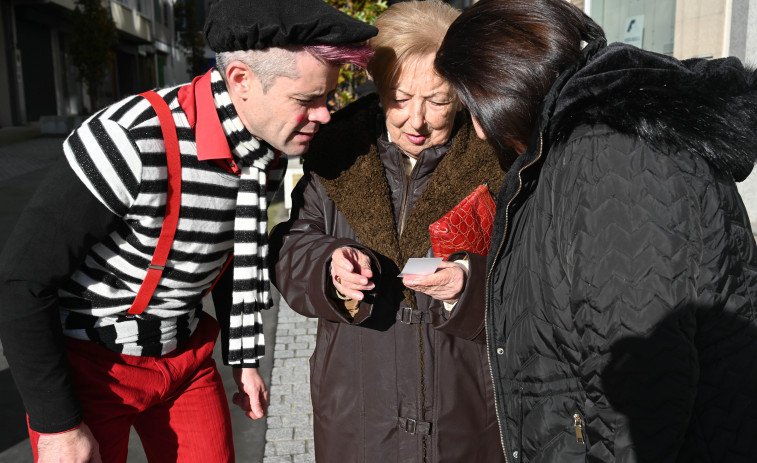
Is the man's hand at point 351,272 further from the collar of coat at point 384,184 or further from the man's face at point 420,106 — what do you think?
the man's face at point 420,106

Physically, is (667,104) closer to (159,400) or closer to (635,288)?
(635,288)

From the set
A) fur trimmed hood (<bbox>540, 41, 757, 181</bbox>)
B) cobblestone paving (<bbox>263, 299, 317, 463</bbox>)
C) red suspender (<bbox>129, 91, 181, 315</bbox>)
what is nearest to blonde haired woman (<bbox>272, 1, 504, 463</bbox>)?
red suspender (<bbox>129, 91, 181, 315</bbox>)

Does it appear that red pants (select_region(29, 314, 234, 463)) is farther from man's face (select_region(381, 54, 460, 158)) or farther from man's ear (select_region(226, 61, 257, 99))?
man's face (select_region(381, 54, 460, 158))

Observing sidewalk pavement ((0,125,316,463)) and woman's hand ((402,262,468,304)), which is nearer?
woman's hand ((402,262,468,304))

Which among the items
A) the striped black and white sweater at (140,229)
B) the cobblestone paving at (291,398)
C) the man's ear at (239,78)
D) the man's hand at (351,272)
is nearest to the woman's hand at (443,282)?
the man's hand at (351,272)

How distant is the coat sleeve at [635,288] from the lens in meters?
1.22

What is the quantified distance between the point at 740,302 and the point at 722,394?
0.20 m

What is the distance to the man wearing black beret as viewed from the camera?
163 cm

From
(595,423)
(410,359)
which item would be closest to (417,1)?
(410,359)

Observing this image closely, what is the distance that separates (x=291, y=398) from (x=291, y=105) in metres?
2.60

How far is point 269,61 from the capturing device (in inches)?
70.6

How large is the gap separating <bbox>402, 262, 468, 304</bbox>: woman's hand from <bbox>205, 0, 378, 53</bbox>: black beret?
2.29 ft

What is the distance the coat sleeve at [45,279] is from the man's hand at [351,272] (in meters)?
0.62

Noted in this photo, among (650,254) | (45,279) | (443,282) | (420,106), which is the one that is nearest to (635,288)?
(650,254)
